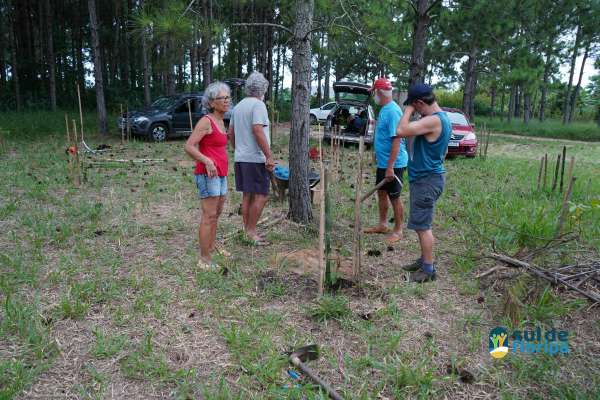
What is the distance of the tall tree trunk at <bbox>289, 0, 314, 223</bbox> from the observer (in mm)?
4332

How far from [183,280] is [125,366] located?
1.06 m

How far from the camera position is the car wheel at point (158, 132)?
38.1 ft

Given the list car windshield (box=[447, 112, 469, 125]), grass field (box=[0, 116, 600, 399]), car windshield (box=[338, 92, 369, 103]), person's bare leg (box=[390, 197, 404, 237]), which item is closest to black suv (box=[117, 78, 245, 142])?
car windshield (box=[338, 92, 369, 103])

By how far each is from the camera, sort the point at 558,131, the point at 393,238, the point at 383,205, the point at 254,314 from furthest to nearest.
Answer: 1. the point at 558,131
2. the point at 383,205
3. the point at 393,238
4. the point at 254,314

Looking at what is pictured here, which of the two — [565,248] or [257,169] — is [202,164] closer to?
[257,169]

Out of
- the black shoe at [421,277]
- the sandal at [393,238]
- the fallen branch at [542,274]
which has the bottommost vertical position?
the black shoe at [421,277]

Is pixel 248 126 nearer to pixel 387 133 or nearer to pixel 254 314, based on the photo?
pixel 387 133

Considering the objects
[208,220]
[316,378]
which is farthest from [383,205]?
[316,378]

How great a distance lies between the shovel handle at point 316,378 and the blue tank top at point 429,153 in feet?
5.69

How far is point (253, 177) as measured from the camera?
3.99 m

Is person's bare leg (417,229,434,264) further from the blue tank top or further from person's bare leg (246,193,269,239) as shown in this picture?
person's bare leg (246,193,269,239)

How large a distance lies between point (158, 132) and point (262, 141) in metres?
8.73

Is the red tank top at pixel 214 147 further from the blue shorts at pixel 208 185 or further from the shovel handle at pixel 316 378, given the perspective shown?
the shovel handle at pixel 316 378

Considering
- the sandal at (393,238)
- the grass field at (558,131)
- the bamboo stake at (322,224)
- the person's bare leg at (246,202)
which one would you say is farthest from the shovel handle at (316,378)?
the grass field at (558,131)
